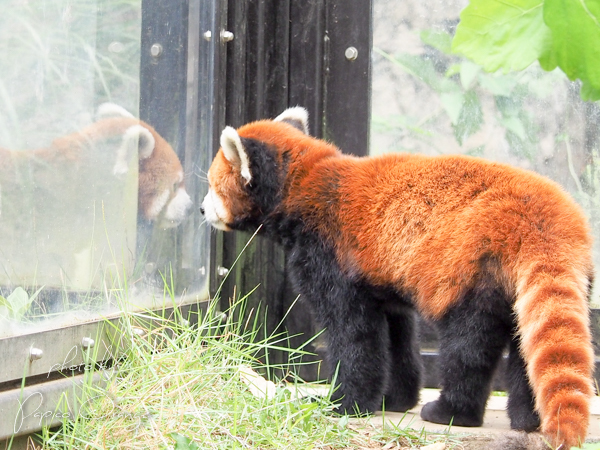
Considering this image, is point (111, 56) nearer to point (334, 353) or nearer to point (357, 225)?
point (357, 225)

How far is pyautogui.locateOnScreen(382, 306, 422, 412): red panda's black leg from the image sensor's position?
132 inches

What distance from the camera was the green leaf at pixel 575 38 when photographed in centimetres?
80

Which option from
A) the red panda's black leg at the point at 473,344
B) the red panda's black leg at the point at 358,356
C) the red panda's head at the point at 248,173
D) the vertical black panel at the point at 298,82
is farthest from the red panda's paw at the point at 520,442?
the vertical black panel at the point at 298,82

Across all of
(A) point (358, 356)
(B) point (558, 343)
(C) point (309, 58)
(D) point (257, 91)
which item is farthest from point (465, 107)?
(B) point (558, 343)

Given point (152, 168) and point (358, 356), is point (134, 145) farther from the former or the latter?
point (358, 356)

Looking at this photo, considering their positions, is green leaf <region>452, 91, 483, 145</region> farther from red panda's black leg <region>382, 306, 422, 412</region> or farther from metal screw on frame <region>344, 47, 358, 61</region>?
red panda's black leg <region>382, 306, 422, 412</region>


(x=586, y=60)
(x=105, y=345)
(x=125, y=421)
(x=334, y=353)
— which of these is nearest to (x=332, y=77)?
(x=334, y=353)

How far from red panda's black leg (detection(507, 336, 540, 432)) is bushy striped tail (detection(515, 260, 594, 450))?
15.4 inches

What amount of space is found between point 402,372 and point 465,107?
155 centimetres

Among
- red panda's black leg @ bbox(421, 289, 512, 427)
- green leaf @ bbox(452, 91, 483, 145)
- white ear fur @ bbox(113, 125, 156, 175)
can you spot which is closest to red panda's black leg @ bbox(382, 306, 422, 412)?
red panda's black leg @ bbox(421, 289, 512, 427)

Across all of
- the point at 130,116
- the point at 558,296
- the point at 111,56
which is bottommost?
the point at 558,296

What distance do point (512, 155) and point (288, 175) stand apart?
1420 millimetres

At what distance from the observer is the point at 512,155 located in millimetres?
3867

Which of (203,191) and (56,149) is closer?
(56,149)
